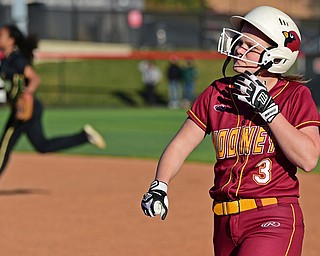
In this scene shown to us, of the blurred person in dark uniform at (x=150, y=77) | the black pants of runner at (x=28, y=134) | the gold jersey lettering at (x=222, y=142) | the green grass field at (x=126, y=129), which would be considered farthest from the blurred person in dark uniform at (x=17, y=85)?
the blurred person in dark uniform at (x=150, y=77)

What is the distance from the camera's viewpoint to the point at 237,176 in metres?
5.00

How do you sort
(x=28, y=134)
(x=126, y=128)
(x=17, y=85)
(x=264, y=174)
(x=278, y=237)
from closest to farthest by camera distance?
1. (x=278, y=237)
2. (x=264, y=174)
3. (x=17, y=85)
4. (x=28, y=134)
5. (x=126, y=128)

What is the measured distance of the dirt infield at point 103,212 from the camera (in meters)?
8.82

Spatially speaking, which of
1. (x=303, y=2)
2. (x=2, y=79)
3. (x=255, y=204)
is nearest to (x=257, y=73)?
(x=255, y=204)

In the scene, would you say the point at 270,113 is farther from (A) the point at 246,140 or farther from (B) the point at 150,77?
(B) the point at 150,77

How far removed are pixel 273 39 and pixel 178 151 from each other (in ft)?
2.43

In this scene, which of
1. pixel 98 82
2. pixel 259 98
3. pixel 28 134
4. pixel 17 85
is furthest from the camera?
pixel 98 82

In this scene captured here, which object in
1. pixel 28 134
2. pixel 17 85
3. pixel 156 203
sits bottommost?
pixel 28 134

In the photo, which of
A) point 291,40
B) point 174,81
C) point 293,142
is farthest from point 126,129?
point 293,142

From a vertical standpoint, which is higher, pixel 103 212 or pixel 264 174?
pixel 264 174

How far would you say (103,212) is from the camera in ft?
35.8

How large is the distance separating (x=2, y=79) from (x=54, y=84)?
1095 inches

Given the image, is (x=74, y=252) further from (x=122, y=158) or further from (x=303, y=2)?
(x=303, y=2)

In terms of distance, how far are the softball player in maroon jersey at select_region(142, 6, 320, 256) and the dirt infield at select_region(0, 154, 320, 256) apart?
11.5 feet
